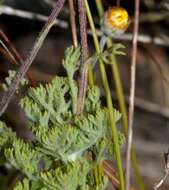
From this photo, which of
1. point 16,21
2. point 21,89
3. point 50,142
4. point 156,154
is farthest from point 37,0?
point 50,142

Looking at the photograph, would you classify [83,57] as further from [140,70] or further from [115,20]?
[140,70]

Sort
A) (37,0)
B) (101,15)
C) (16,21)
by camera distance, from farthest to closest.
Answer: (16,21)
(37,0)
(101,15)

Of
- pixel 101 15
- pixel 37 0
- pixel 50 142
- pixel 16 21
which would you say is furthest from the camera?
pixel 16 21

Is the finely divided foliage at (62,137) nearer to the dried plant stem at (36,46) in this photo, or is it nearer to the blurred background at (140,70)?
the dried plant stem at (36,46)

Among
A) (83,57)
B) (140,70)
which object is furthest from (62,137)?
(140,70)

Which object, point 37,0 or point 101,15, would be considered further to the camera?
point 37,0

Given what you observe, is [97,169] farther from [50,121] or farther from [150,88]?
[150,88]
